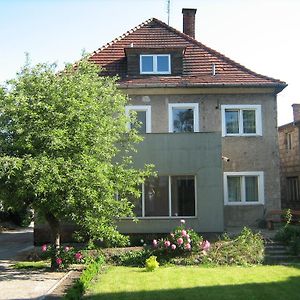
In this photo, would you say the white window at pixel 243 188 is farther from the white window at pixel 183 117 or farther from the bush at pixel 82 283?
the bush at pixel 82 283

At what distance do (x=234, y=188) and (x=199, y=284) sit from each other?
10687mm

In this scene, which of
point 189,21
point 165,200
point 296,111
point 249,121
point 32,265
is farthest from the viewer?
point 296,111

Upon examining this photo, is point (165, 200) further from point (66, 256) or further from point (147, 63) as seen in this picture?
point (147, 63)

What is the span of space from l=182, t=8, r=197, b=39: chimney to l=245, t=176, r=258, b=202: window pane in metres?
9.15

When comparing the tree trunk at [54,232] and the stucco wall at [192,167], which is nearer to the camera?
the tree trunk at [54,232]

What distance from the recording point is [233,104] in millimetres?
22891

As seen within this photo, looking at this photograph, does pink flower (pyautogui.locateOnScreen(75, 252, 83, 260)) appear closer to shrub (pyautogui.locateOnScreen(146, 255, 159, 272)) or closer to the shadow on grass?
shrub (pyautogui.locateOnScreen(146, 255, 159, 272))

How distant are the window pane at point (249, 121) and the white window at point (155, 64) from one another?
424 centimetres

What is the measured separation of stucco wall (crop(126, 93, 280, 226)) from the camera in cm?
2255

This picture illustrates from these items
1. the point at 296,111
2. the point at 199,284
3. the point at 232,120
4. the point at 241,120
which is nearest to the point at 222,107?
the point at 232,120

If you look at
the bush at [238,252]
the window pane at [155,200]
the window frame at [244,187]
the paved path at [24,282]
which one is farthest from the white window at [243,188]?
the paved path at [24,282]

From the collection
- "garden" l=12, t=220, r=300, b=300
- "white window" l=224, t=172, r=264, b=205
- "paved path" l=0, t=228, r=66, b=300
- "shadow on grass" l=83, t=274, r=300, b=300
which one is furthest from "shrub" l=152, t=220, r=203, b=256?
"white window" l=224, t=172, r=264, b=205

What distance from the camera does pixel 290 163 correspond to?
106ft

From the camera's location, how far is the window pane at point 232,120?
2305cm
